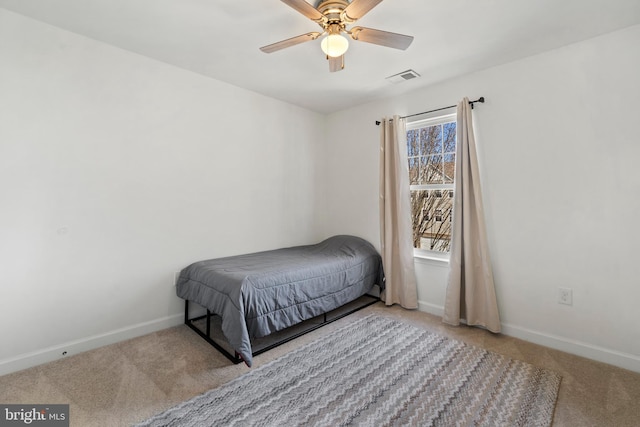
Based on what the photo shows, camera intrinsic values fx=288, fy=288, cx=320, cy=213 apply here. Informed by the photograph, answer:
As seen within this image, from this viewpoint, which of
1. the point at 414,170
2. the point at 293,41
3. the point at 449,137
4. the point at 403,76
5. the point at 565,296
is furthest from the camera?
the point at 414,170

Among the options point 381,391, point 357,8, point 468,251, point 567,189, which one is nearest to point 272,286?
point 381,391

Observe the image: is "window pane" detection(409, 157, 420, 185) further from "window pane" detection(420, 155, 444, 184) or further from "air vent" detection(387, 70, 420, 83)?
"air vent" detection(387, 70, 420, 83)

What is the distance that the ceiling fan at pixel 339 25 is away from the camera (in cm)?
156

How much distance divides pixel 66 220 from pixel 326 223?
274cm

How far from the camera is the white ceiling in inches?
72.0

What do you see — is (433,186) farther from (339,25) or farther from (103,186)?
(103,186)

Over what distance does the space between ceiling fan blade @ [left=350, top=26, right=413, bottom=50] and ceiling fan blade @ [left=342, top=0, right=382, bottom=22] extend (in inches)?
2.9

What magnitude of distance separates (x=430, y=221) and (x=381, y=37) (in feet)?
6.60

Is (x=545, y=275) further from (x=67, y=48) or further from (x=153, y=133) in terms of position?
(x=67, y=48)

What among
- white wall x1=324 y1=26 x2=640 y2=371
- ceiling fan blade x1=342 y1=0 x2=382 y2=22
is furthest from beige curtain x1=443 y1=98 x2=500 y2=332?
ceiling fan blade x1=342 y1=0 x2=382 y2=22

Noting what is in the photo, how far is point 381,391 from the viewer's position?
1764 mm

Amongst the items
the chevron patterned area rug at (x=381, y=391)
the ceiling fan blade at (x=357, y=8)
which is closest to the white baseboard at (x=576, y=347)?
the chevron patterned area rug at (x=381, y=391)

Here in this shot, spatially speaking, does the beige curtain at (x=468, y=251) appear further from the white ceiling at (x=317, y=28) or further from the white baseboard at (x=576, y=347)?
the white ceiling at (x=317, y=28)

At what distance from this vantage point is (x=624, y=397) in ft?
5.57
